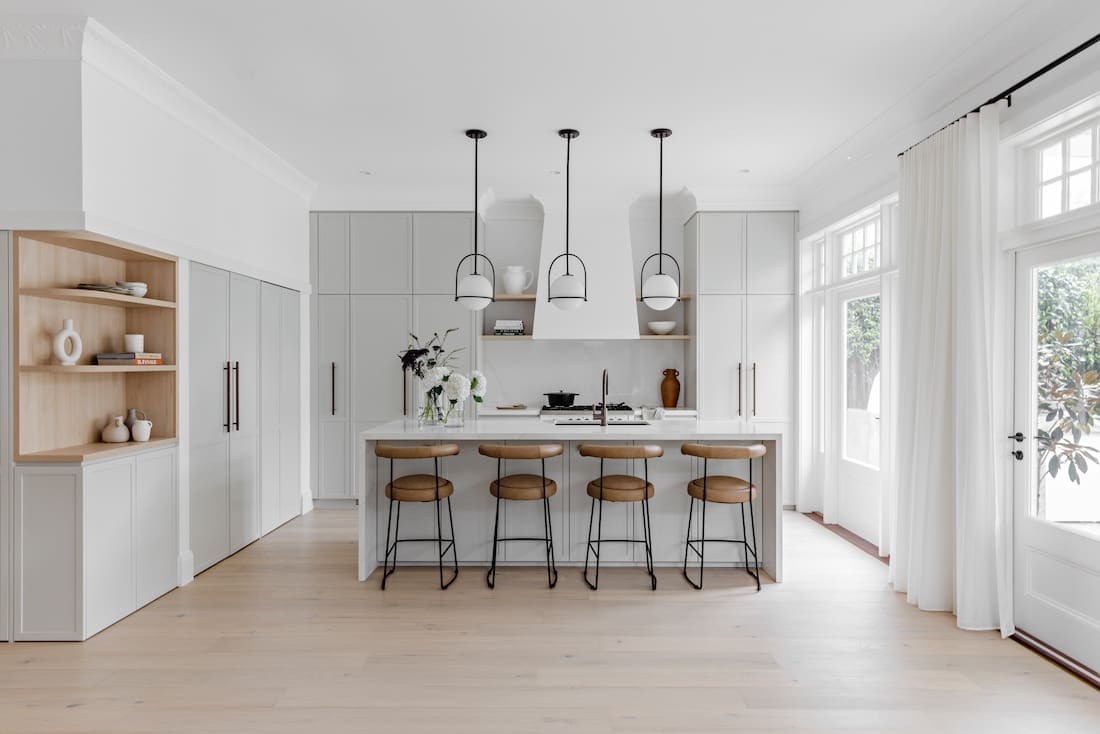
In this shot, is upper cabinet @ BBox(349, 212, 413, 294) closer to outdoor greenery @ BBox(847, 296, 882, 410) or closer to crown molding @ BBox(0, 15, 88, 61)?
crown molding @ BBox(0, 15, 88, 61)

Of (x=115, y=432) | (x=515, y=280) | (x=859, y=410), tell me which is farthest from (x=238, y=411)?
(x=859, y=410)

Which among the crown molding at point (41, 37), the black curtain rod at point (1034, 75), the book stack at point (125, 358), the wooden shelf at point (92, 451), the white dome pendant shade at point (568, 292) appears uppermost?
the crown molding at point (41, 37)

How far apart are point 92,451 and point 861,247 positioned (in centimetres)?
510

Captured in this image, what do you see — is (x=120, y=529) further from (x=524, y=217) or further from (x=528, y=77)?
(x=524, y=217)

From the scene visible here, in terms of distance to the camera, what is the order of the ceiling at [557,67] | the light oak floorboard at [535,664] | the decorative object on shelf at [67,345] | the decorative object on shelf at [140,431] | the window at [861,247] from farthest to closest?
the window at [861,247] < the decorative object on shelf at [140,431] < the decorative object on shelf at [67,345] < the ceiling at [557,67] < the light oak floorboard at [535,664]

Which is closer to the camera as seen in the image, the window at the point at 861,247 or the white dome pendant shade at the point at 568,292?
the white dome pendant shade at the point at 568,292

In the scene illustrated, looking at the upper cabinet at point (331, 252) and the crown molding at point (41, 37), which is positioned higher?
the crown molding at point (41, 37)

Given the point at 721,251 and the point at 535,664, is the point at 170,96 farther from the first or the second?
the point at 721,251

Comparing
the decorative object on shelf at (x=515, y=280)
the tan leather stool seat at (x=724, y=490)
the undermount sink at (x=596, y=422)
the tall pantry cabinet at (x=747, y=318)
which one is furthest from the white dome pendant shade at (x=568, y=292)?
the tall pantry cabinet at (x=747, y=318)

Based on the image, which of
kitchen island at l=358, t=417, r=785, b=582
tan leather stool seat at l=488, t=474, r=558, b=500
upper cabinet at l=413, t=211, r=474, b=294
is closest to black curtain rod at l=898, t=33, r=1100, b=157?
kitchen island at l=358, t=417, r=785, b=582

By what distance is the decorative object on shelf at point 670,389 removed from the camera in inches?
244

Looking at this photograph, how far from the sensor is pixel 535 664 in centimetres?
281

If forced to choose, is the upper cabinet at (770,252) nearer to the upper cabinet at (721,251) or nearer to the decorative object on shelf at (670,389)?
the upper cabinet at (721,251)

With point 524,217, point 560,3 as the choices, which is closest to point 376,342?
point 524,217
